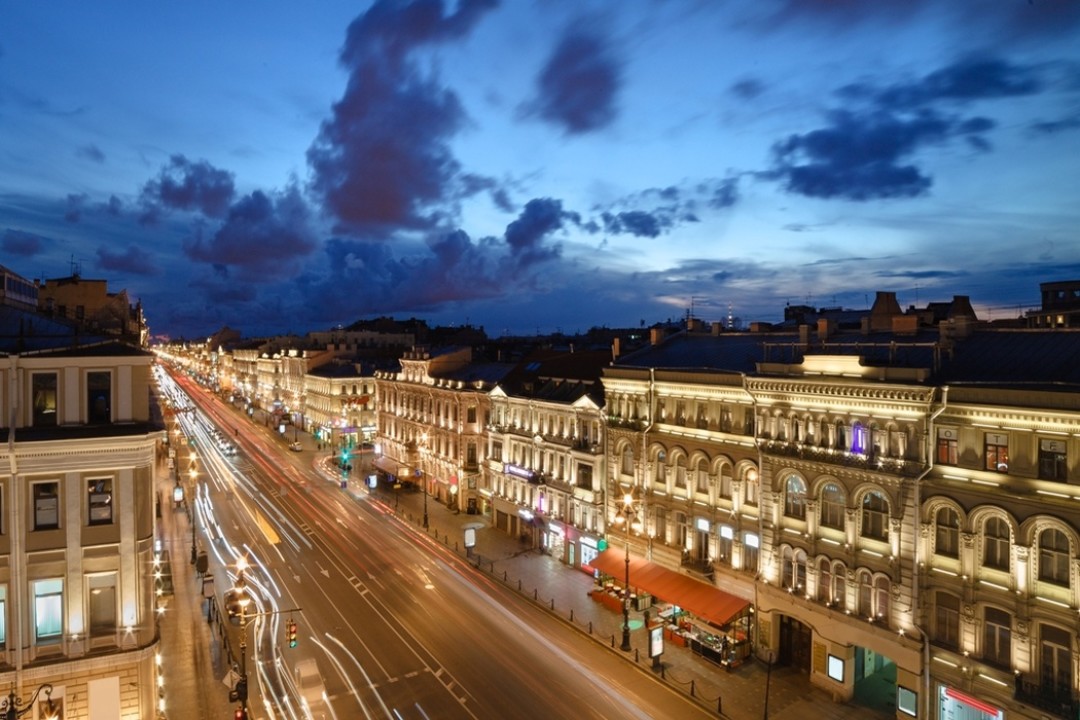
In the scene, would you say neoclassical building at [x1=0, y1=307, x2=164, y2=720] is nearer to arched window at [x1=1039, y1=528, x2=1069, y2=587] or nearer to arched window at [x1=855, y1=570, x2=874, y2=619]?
arched window at [x1=855, y1=570, x2=874, y2=619]

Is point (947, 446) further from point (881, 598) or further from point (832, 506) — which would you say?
point (881, 598)

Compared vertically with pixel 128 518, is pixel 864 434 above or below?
above

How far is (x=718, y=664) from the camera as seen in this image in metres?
36.0

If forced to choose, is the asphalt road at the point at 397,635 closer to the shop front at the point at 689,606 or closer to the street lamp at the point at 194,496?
the street lamp at the point at 194,496

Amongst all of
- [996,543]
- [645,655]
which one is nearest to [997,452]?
[996,543]

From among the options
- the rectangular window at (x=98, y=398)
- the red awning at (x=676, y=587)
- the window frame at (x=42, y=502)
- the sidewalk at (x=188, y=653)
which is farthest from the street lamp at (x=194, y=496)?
the red awning at (x=676, y=587)

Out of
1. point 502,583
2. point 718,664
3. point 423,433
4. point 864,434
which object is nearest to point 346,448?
point 423,433

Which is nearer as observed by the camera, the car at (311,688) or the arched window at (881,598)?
the arched window at (881,598)

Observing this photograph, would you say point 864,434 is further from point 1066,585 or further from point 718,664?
point 718,664

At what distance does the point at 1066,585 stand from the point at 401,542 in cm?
4605

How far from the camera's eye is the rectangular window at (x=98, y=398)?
81.5 ft

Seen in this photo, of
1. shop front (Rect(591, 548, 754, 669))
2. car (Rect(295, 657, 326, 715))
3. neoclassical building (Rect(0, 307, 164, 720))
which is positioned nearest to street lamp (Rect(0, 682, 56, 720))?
neoclassical building (Rect(0, 307, 164, 720))

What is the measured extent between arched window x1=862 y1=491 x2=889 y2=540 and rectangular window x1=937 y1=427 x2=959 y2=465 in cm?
332

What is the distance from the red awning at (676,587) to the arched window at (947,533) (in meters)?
11.5
